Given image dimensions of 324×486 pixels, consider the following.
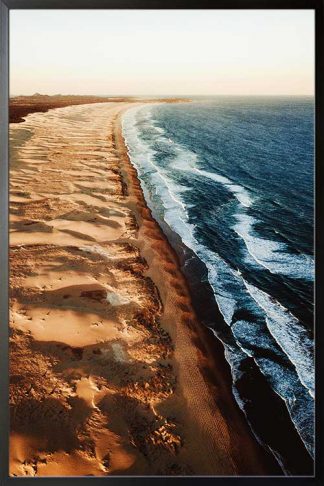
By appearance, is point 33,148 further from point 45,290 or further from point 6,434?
point 6,434

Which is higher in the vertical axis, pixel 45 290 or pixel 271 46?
pixel 271 46

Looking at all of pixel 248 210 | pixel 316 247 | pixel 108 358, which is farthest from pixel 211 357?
pixel 248 210

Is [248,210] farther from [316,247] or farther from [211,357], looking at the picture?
[316,247]

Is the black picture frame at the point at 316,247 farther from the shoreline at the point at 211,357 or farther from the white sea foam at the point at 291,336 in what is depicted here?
the white sea foam at the point at 291,336

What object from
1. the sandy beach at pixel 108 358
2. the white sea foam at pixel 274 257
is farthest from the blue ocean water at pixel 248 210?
the sandy beach at pixel 108 358

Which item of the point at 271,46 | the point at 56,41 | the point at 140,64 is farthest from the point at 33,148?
the point at 271,46

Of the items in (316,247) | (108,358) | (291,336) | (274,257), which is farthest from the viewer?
(274,257)
